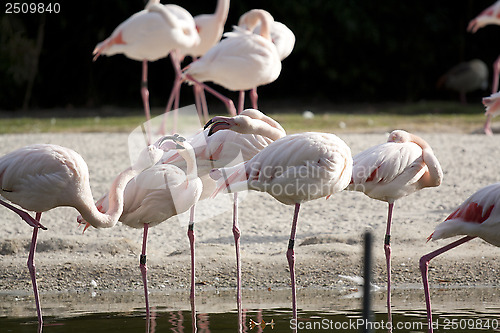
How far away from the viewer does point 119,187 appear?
4.44 metres

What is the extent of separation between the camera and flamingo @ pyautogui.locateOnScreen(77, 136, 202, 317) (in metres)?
4.54

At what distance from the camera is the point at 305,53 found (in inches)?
520

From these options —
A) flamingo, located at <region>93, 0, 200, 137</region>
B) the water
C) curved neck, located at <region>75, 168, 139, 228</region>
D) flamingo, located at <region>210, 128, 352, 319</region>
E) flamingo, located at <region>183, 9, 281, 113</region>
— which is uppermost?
flamingo, located at <region>93, 0, 200, 137</region>

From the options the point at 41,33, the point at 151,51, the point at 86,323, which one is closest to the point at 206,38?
the point at 151,51

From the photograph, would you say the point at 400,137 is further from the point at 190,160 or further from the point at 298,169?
the point at 190,160

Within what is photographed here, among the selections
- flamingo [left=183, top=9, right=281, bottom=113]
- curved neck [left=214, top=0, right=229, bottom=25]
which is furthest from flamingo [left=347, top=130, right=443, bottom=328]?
curved neck [left=214, top=0, right=229, bottom=25]

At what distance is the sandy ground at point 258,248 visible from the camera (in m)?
5.11

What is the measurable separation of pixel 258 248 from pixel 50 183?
6.23ft

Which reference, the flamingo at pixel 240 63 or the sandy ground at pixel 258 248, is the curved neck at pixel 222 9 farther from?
the sandy ground at pixel 258 248

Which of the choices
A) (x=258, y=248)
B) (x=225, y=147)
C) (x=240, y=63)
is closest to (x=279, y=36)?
(x=240, y=63)

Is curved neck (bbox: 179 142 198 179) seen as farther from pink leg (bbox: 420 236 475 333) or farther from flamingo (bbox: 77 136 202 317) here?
pink leg (bbox: 420 236 475 333)

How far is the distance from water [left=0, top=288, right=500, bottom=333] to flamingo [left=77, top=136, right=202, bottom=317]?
28cm

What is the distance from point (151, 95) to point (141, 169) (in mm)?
9256

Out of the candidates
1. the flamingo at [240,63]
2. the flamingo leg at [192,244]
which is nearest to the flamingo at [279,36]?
the flamingo at [240,63]
